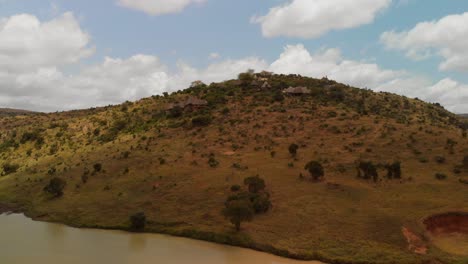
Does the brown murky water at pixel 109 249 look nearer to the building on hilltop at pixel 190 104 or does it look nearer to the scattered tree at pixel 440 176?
the scattered tree at pixel 440 176

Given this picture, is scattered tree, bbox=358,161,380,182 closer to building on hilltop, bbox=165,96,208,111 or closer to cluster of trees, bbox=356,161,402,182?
cluster of trees, bbox=356,161,402,182

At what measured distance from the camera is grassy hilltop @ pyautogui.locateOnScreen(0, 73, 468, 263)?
35.4m

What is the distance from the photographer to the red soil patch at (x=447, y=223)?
3531 centimetres

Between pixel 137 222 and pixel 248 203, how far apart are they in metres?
11.6

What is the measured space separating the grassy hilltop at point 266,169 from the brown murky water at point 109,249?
161 centimetres

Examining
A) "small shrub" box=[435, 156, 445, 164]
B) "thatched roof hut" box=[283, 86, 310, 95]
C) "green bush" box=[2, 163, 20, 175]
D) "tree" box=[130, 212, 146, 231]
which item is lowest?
"tree" box=[130, 212, 146, 231]

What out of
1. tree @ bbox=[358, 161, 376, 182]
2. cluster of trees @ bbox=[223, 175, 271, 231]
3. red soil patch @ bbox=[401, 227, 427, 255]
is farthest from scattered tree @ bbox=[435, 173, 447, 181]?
cluster of trees @ bbox=[223, 175, 271, 231]

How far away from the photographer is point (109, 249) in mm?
34594

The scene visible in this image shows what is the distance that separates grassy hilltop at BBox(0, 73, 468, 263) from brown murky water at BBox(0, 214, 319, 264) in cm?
161

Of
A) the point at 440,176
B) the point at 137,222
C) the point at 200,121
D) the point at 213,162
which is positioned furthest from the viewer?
the point at 200,121

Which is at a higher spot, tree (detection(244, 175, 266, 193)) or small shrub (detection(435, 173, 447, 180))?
small shrub (detection(435, 173, 447, 180))

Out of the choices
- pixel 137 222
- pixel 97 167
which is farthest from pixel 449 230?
pixel 97 167

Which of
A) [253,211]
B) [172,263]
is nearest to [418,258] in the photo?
[253,211]

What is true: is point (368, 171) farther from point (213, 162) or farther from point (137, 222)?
point (137, 222)
